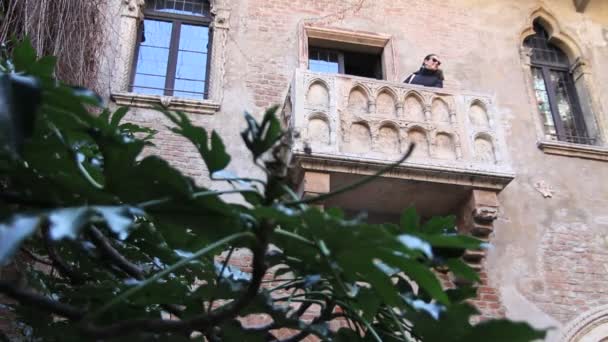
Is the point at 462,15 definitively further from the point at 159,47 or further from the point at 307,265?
the point at 307,265

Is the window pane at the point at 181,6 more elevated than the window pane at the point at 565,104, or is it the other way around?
the window pane at the point at 181,6

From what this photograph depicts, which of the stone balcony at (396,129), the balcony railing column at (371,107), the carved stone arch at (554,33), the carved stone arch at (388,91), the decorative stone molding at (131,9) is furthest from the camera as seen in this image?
the carved stone arch at (554,33)

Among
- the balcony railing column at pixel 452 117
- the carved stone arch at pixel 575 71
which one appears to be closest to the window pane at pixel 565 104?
the carved stone arch at pixel 575 71

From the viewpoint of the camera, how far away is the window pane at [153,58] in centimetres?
681

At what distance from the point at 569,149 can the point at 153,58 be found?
4.63 m

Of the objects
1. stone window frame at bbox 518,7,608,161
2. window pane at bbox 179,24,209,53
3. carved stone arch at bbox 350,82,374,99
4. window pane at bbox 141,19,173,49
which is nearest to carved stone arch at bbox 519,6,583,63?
stone window frame at bbox 518,7,608,161

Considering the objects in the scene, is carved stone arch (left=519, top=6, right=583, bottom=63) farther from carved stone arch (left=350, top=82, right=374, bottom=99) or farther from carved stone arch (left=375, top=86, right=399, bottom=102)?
carved stone arch (left=350, top=82, right=374, bottom=99)

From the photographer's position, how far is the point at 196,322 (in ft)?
4.51

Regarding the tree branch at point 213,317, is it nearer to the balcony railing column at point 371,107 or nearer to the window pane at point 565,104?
the balcony railing column at point 371,107

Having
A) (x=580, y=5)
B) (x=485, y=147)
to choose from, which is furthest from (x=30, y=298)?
(x=580, y=5)

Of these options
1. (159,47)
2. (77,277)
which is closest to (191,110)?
(159,47)

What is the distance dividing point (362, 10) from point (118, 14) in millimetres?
2772

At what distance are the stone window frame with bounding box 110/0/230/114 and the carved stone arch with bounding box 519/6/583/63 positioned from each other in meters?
3.66

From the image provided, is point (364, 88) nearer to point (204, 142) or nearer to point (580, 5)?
point (580, 5)
